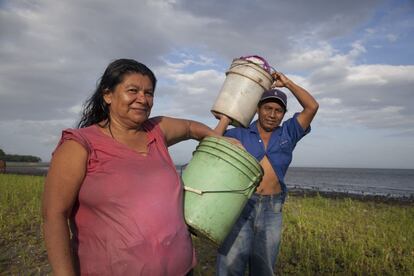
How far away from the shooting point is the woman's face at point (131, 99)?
2020 millimetres

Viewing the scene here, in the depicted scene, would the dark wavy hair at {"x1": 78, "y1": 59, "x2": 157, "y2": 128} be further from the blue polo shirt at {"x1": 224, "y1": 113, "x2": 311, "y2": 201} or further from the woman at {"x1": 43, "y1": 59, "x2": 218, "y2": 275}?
the blue polo shirt at {"x1": 224, "y1": 113, "x2": 311, "y2": 201}

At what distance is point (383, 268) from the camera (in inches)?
193

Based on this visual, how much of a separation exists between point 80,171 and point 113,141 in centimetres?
27

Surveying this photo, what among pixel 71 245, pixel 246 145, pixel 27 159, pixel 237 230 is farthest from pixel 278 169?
pixel 27 159

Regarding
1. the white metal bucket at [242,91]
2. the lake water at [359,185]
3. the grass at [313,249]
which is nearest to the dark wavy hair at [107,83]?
the white metal bucket at [242,91]

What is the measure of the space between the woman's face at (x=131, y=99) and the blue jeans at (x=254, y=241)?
168 cm

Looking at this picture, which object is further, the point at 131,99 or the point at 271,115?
the point at 271,115

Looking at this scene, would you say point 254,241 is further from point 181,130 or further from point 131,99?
point 131,99

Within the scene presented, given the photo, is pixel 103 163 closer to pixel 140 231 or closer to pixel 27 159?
pixel 140 231

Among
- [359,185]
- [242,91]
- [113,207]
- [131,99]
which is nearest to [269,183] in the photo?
[242,91]

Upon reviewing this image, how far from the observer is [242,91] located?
10.1ft

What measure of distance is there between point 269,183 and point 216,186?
3.97 ft

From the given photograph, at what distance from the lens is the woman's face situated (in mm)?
2020

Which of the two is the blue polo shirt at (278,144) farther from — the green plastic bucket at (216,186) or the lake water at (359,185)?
the lake water at (359,185)
